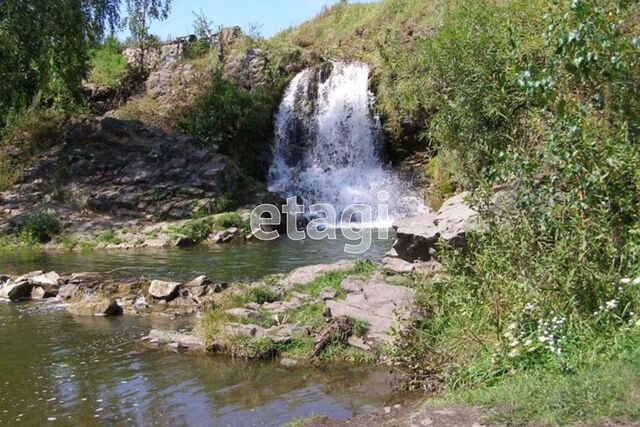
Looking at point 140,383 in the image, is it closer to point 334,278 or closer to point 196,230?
point 334,278

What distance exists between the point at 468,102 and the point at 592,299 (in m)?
8.41

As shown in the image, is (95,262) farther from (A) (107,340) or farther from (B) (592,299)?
(B) (592,299)

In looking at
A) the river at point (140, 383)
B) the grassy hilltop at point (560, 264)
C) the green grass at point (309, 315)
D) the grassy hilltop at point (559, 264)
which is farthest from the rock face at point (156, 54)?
the grassy hilltop at point (560, 264)

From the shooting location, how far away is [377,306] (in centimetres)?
855

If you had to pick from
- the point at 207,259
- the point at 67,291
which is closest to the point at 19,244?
the point at 207,259

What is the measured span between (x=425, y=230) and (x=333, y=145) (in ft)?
53.1

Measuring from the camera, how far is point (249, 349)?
816 centimetres

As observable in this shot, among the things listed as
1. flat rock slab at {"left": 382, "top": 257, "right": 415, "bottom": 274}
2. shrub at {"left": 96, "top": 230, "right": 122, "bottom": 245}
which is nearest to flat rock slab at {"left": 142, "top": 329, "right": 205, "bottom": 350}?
flat rock slab at {"left": 382, "top": 257, "right": 415, "bottom": 274}

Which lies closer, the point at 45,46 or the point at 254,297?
the point at 254,297

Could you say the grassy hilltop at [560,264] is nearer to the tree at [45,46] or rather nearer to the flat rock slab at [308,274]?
the flat rock slab at [308,274]

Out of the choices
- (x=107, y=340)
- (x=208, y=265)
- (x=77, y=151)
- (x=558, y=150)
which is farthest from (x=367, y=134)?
(x=558, y=150)

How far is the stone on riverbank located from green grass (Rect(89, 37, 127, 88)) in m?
23.8

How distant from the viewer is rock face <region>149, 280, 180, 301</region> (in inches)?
455

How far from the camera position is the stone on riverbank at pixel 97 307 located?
10.9 meters
